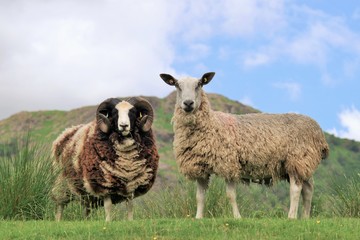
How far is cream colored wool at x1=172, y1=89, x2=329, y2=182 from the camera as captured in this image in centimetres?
1370

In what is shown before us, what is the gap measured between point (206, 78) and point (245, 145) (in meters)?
1.75

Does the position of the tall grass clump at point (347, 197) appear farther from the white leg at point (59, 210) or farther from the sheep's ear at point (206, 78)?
the white leg at point (59, 210)

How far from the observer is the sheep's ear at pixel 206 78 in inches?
561

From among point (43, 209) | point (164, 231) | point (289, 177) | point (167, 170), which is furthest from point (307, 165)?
point (167, 170)

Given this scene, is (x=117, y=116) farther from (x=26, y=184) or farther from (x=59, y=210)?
(x=59, y=210)

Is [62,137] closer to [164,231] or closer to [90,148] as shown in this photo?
[90,148]

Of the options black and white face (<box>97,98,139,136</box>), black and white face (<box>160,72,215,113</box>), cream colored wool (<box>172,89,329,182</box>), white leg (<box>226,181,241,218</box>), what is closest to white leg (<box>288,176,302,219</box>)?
cream colored wool (<box>172,89,329,182</box>)

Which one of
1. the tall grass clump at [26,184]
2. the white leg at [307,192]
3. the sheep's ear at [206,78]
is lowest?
the tall grass clump at [26,184]

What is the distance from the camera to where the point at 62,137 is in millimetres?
16828

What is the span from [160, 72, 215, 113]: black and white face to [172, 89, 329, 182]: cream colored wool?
0.79 feet

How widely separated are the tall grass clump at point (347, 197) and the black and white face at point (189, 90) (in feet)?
17.0

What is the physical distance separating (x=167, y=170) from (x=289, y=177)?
9060cm

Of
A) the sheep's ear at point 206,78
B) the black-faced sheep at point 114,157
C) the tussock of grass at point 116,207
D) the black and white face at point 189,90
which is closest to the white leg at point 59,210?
the tussock of grass at point 116,207

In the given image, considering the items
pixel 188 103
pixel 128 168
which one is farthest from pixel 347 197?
pixel 128 168
